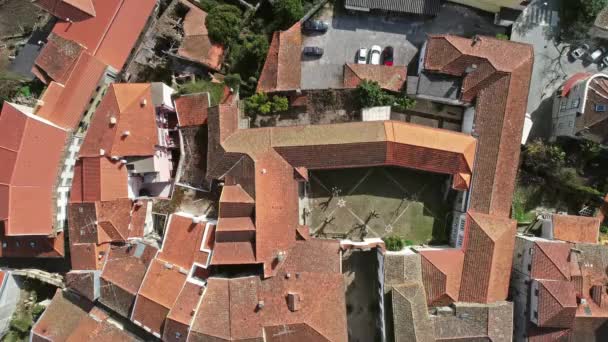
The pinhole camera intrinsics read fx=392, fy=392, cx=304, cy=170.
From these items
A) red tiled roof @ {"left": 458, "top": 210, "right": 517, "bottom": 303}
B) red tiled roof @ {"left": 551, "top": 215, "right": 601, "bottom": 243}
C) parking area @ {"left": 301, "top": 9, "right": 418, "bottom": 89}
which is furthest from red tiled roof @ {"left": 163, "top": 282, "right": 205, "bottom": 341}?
red tiled roof @ {"left": 551, "top": 215, "right": 601, "bottom": 243}

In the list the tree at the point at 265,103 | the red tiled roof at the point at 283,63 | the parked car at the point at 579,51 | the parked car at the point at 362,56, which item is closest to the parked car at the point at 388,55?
the parked car at the point at 362,56

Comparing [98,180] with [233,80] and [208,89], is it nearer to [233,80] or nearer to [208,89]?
[208,89]

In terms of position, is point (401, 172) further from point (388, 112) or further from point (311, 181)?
point (311, 181)

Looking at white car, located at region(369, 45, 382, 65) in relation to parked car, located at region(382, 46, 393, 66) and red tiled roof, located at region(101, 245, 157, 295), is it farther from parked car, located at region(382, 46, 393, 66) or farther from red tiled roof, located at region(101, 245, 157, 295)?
red tiled roof, located at region(101, 245, 157, 295)

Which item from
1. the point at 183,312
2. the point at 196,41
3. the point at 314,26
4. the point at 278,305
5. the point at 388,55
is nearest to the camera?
the point at 183,312

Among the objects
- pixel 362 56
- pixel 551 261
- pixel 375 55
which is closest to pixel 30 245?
pixel 362 56

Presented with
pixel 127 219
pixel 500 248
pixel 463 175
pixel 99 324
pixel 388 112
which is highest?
pixel 388 112

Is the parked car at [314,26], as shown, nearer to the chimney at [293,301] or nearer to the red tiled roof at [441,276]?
the red tiled roof at [441,276]

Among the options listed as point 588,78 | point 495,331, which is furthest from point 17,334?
point 588,78
